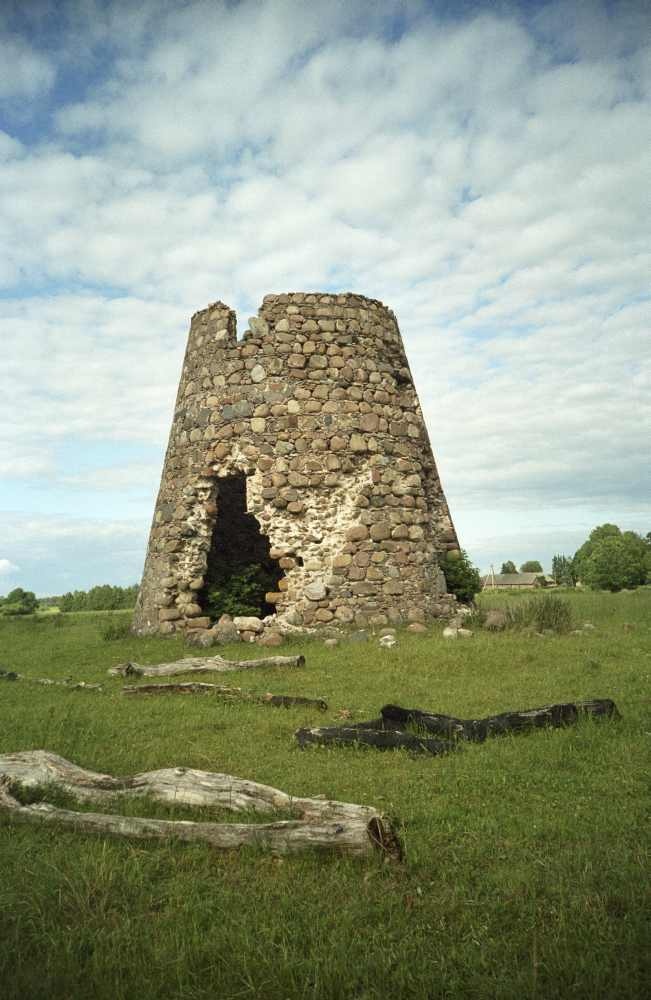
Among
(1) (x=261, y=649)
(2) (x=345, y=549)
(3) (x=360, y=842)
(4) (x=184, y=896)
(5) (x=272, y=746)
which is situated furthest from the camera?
(2) (x=345, y=549)

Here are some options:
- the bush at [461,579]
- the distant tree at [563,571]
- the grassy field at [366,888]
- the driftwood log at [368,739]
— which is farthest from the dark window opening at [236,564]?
the distant tree at [563,571]

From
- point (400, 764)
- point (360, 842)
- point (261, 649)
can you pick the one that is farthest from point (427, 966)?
point (261, 649)

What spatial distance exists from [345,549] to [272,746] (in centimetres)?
749

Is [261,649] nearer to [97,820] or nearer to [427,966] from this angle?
[97,820]

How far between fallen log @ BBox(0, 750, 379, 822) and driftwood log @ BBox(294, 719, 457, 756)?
1.50 meters

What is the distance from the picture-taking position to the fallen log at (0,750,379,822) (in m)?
4.31

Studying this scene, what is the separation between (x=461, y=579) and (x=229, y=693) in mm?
8142

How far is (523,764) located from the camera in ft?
17.4

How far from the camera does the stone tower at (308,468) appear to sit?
1345 cm

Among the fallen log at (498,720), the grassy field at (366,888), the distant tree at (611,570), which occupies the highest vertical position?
the distant tree at (611,570)

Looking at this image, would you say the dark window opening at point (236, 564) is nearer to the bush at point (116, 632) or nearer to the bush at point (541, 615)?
the bush at point (116, 632)

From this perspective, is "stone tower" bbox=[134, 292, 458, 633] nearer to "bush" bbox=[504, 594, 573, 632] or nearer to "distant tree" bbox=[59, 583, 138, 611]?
"bush" bbox=[504, 594, 573, 632]

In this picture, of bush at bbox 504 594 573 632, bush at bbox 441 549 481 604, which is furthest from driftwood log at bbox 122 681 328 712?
bush at bbox 441 549 481 604

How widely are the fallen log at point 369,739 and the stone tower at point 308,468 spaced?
6.94 meters
